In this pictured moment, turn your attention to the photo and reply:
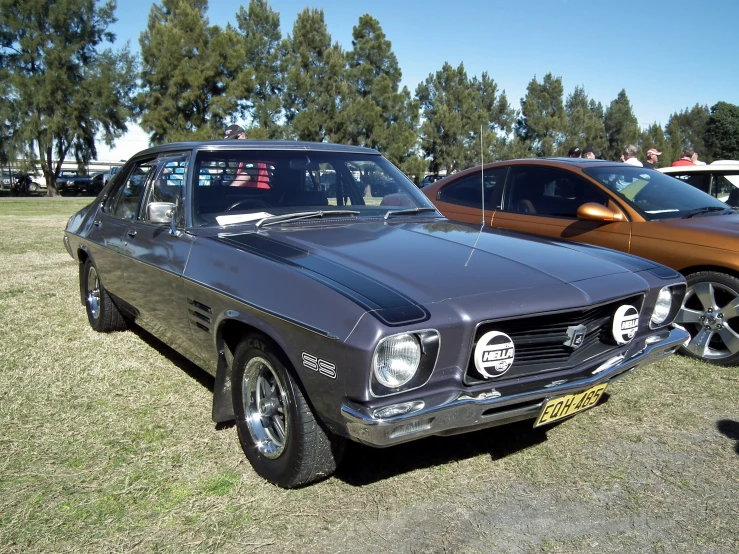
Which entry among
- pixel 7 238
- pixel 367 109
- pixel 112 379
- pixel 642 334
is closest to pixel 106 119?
pixel 367 109

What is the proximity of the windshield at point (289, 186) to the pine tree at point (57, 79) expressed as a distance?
32643 millimetres

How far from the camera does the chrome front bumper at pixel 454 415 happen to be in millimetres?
2305

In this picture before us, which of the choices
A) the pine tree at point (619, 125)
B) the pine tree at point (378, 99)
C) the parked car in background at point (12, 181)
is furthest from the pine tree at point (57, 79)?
the pine tree at point (619, 125)

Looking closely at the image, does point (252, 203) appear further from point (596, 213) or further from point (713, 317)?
point (713, 317)

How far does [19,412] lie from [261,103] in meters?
29.1

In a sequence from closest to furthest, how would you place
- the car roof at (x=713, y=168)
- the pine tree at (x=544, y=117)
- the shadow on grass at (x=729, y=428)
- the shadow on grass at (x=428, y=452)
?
the shadow on grass at (x=428, y=452) → the shadow on grass at (x=729, y=428) → the car roof at (x=713, y=168) → the pine tree at (x=544, y=117)

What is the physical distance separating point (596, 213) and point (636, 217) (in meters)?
0.35

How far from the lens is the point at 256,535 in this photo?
250cm

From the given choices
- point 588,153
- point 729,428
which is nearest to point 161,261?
point 729,428

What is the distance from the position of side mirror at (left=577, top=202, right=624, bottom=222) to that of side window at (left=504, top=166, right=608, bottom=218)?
27 centimetres

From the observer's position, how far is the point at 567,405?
2725 millimetres

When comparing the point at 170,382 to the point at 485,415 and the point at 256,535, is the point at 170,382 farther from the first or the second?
the point at 485,415

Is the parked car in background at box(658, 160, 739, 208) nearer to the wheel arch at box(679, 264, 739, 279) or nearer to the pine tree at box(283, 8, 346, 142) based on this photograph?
the wheel arch at box(679, 264, 739, 279)

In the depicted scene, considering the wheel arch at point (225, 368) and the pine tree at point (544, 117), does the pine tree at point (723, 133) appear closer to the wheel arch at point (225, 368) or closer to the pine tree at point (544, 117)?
the pine tree at point (544, 117)
